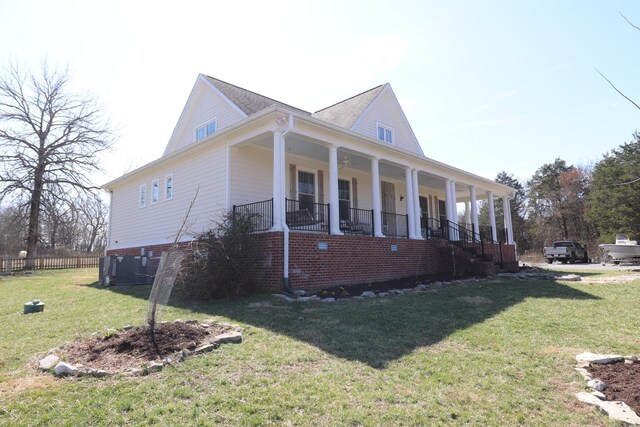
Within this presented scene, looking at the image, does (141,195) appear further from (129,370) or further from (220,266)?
(129,370)

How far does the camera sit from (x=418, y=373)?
385 cm

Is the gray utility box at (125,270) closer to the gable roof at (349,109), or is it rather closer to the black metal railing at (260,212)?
the black metal railing at (260,212)

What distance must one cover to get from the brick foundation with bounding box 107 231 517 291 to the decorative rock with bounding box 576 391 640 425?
21.2 feet

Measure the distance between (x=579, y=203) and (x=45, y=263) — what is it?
4367 cm

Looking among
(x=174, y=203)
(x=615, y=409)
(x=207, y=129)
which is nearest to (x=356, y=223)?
(x=174, y=203)

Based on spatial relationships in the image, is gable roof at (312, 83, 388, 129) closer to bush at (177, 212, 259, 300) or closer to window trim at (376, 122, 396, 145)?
window trim at (376, 122, 396, 145)

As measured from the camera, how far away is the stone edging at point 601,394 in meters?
2.86

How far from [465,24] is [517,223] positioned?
135ft

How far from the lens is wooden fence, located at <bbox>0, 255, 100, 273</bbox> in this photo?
68.2 feet

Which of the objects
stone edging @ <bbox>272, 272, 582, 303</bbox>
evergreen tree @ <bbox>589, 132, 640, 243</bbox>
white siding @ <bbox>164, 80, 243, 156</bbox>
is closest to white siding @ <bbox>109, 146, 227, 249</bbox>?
white siding @ <bbox>164, 80, 243, 156</bbox>

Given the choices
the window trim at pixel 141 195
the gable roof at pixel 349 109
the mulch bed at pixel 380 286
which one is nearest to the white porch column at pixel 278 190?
the mulch bed at pixel 380 286

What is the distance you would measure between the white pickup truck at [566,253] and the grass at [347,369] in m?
19.6

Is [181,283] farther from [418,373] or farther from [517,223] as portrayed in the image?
A: [517,223]

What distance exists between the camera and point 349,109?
16.0 metres
